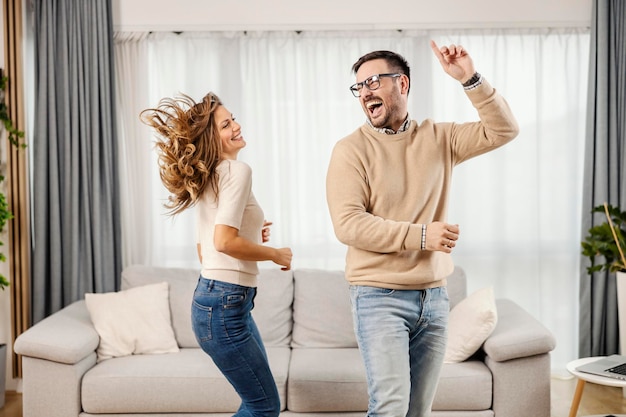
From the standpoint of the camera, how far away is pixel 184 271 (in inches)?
155

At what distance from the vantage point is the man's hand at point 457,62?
2.03m

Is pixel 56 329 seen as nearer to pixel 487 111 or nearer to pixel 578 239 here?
pixel 487 111

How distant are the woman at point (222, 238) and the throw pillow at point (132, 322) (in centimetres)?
123

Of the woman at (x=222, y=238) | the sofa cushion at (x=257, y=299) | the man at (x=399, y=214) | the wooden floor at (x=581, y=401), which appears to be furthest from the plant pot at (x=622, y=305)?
the woman at (x=222, y=238)

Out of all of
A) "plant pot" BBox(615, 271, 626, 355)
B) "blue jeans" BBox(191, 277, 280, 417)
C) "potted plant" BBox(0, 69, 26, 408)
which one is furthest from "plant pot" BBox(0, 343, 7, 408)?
"plant pot" BBox(615, 271, 626, 355)

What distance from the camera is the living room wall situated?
4.27 meters

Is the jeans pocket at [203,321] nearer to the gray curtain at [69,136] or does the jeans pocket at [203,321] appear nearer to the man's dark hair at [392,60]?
the man's dark hair at [392,60]

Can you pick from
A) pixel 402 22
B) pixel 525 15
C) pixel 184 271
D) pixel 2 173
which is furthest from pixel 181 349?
pixel 525 15

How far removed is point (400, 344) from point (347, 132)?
2.47 m

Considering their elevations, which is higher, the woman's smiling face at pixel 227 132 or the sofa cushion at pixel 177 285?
the woman's smiling face at pixel 227 132

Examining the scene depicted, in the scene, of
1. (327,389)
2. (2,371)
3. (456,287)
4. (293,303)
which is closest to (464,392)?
(327,389)

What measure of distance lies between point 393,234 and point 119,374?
1835 millimetres

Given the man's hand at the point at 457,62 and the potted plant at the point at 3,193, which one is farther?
the potted plant at the point at 3,193

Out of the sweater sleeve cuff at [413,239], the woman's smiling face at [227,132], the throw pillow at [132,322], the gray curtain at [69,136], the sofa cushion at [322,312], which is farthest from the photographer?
the gray curtain at [69,136]
